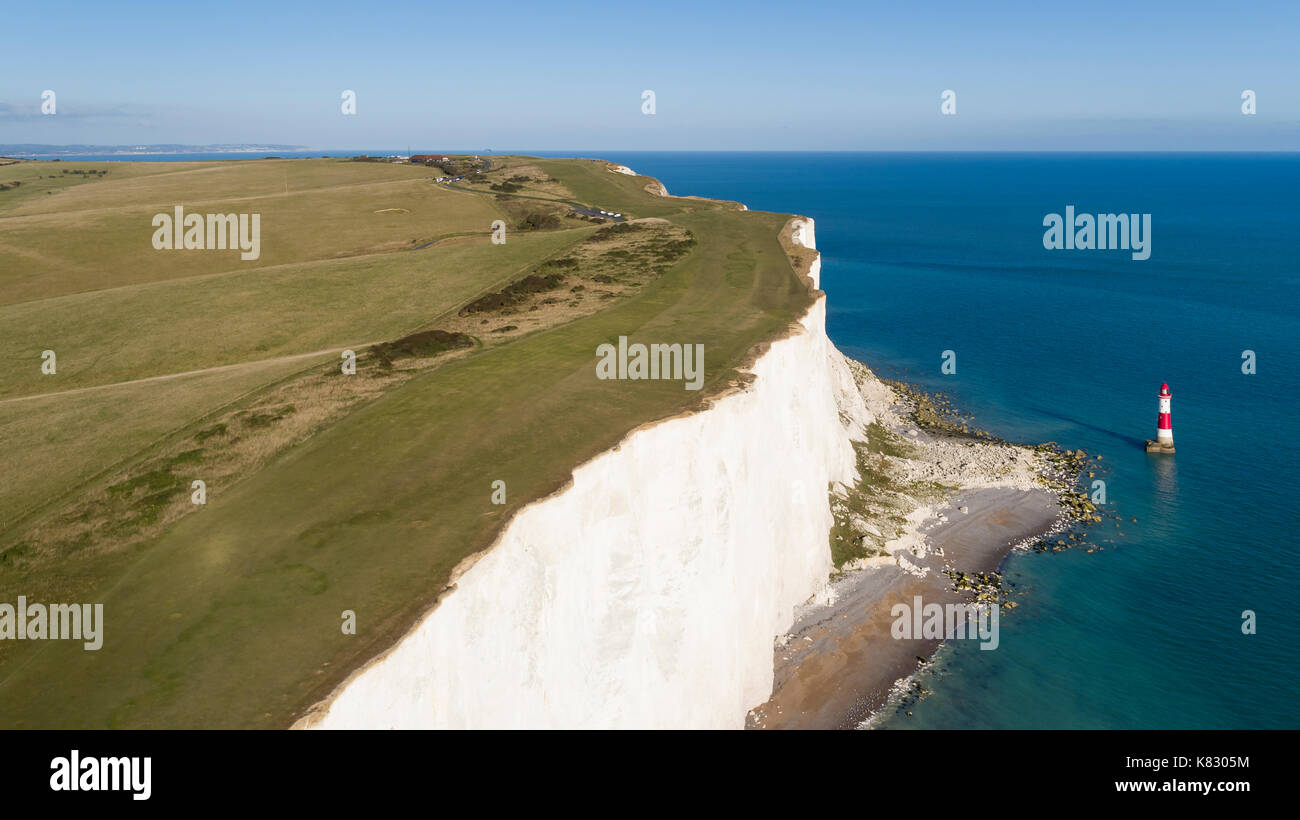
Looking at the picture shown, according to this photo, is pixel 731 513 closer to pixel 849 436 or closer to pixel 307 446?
pixel 307 446

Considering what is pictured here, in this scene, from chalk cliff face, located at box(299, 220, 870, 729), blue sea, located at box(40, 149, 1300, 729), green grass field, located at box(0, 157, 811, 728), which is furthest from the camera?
blue sea, located at box(40, 149, 1300, 729)

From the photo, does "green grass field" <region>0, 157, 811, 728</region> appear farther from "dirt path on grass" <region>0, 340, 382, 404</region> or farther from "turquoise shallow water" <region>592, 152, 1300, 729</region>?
"turquoise shallow water" <region>592, 152, 1300, 729</region>

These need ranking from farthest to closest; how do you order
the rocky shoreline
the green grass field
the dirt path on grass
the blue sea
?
the dirt path on grass, the rocky shoreline, the blue sea, the green grass field

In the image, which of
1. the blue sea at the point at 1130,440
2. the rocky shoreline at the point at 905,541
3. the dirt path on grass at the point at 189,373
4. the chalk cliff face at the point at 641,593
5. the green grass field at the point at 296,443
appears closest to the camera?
the green grass field at the point at 296,443

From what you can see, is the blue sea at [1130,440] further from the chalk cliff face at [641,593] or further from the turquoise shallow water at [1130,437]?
the chalk cliff face at [641,593]

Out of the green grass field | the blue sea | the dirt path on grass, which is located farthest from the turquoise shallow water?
the dirt path on grass

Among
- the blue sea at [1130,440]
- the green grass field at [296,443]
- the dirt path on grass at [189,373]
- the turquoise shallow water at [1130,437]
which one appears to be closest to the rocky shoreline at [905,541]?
the blue sea at [1130,440]
